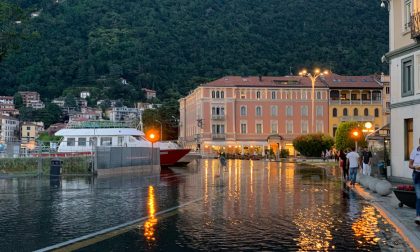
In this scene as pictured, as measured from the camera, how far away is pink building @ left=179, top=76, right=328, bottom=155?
105m

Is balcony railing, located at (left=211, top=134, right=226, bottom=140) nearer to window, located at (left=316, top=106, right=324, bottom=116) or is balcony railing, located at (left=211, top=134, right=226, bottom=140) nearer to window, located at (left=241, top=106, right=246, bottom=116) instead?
window, located at (left=241, top=106, right=246, bottom=116)

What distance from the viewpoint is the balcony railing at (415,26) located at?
83.9 ft

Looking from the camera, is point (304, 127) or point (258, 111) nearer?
point (258, 111)

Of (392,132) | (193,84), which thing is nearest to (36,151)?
(392,132)

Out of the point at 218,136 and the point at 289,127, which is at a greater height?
the point at 289,127

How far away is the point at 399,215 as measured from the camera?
1413 centimetres

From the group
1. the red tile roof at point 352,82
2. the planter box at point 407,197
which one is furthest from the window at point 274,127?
the planter box at point 407,197

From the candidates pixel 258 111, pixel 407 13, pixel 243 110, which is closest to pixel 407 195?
pixel 407 13

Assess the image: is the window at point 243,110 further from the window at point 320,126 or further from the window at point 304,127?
the window at point 320,126

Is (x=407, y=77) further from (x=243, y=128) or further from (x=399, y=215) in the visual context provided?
(x=243, y=128)

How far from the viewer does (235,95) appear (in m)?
104

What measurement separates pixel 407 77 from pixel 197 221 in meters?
18.3

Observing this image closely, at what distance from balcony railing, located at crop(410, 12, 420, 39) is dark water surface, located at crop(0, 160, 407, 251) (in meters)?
9.20

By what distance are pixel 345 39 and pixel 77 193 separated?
590 feet
